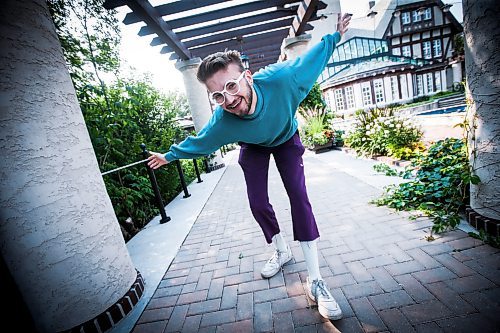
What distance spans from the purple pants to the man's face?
0.45 meters

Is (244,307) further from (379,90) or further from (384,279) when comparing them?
(379,90)

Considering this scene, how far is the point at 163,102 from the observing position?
598 cm

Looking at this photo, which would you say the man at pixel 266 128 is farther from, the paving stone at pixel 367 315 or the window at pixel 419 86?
A: the window at pixel 419 86

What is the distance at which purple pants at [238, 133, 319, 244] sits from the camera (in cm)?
171

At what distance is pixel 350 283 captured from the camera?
177 cm

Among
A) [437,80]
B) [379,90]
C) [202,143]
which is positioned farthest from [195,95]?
[437,80]

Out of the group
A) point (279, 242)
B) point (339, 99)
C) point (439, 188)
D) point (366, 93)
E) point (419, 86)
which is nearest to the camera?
point (279, 242)

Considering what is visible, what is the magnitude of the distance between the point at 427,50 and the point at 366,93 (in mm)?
12607

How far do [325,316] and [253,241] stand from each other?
132cm

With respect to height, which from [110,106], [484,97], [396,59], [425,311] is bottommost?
[425,311]

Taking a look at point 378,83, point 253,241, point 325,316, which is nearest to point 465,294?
point 325,316

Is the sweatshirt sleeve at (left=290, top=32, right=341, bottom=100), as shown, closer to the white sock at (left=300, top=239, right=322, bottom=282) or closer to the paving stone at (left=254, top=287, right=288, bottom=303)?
the white sock at (left=300, top=239, right=322, bottom=282)

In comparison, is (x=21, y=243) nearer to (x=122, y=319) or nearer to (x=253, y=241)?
(x=122, y=319)

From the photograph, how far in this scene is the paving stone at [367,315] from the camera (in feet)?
4.53
